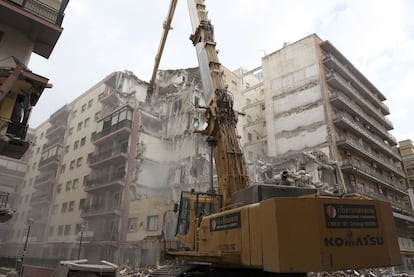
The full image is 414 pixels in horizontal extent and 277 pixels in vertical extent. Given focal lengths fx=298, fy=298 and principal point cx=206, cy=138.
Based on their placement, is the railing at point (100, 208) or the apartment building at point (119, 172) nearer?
the apartment building at point (119, 172)

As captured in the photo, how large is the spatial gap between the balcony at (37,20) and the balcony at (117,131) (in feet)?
62.6

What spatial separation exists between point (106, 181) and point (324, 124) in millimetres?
26139

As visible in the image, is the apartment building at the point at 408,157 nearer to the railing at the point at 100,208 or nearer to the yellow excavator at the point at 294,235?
the railing at the point at 100,208

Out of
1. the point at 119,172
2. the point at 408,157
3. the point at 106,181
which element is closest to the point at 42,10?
the point at 119,172

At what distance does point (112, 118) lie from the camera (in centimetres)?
3703

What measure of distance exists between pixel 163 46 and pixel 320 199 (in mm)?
21174

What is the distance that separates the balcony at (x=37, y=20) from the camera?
515 inches

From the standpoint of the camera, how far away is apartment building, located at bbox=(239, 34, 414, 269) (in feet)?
110

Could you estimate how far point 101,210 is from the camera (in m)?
32.8

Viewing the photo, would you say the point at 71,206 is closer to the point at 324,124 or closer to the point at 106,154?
the point at 106,154

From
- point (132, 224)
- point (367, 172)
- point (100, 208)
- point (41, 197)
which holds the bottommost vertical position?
point (132, 224)

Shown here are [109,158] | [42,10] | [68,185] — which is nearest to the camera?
[42,10]

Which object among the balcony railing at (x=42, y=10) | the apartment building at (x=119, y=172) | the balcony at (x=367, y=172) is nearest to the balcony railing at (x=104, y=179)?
the apartment building at (x=119, y=172)

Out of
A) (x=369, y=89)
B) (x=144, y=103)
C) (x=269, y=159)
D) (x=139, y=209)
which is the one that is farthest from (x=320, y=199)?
(x=369, y=89)
